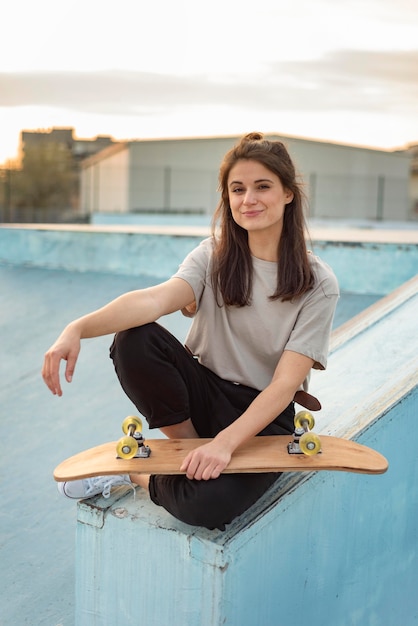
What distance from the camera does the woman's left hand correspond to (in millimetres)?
1722

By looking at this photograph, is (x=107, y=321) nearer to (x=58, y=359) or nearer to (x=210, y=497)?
(x=58, y=359)

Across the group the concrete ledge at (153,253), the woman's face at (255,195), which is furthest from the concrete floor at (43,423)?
the woman's face at (255,195)

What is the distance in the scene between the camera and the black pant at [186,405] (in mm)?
1723

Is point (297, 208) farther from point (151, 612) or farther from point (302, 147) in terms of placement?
point (302, 147)

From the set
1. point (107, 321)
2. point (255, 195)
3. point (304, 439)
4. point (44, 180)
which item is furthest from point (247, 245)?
point (44, 180)

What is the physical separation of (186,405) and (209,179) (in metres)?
25.1

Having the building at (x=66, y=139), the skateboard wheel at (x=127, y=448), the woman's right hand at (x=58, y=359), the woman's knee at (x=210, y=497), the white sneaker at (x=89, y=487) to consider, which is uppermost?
the building at (x=66, y=139)

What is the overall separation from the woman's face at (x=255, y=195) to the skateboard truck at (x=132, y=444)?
667 millimetres

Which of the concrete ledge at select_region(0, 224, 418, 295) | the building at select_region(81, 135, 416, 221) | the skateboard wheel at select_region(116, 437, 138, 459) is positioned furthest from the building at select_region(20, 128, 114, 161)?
the skateboard wheel at select_region(116, 437, 138, 459)

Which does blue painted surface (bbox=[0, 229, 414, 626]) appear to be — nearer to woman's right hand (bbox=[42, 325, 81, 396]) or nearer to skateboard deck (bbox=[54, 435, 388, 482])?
skateboard deck (bbox=[54, 435, 388, 482])

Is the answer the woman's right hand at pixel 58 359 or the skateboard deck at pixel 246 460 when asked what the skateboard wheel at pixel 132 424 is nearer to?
the skateboard deck at pixel 246 460

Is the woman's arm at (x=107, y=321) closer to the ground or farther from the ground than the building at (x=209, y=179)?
closer to the ground

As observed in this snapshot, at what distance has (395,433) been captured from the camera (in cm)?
236

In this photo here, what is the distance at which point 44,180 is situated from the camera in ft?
128
